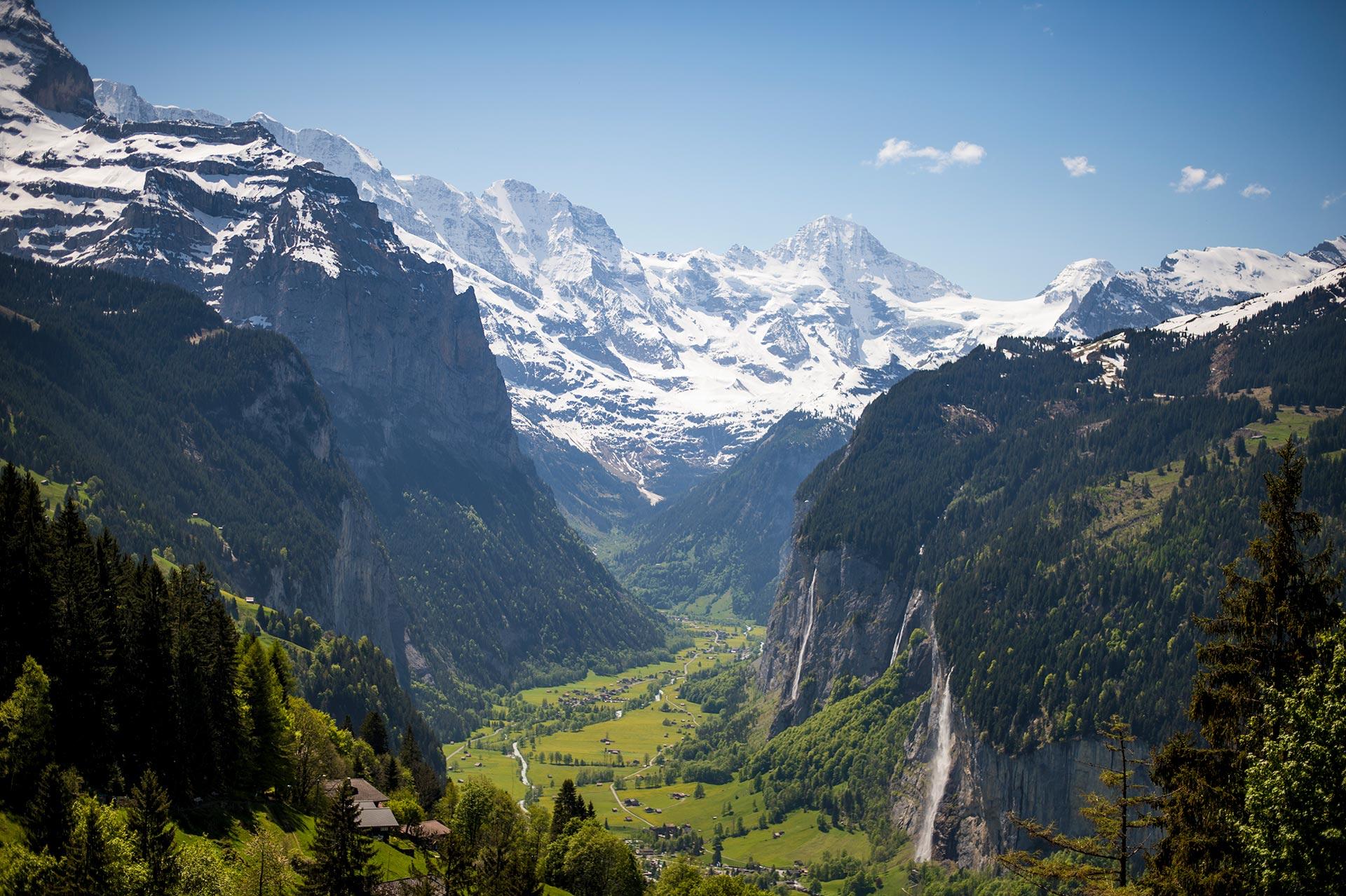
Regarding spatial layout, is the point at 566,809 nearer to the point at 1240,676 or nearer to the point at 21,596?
the point at 21,596

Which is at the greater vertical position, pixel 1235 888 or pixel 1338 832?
pixel 1338 832

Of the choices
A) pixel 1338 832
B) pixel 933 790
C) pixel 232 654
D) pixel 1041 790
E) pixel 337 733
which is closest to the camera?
pixel 1338 832

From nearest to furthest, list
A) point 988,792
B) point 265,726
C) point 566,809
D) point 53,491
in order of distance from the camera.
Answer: point 265,726 < point 566,809 < point 988,792 < point 53,491

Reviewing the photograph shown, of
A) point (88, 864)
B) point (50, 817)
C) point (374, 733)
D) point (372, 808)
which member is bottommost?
point (374, 733)

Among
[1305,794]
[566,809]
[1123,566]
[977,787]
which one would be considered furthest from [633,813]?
[1305,794]

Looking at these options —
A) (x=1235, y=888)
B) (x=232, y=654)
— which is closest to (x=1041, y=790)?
(x=232, y=654)

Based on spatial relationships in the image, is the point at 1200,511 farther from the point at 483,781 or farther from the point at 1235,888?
the point at 1235,888

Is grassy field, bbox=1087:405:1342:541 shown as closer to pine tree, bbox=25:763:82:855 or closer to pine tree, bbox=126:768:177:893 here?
pine tree, bbox=126:768:177:893
